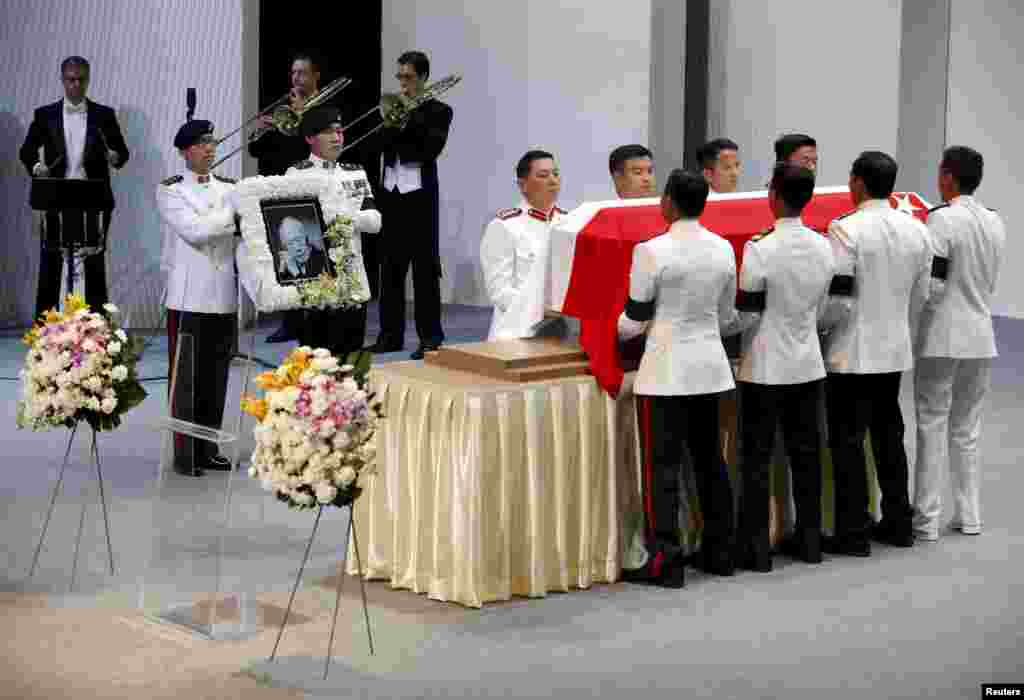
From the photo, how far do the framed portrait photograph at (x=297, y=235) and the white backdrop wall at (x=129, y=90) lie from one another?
4.16 metres

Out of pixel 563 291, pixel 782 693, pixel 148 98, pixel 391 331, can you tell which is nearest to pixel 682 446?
pixel 563 291

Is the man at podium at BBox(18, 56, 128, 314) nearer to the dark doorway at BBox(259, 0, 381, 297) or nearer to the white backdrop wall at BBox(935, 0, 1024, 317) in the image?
the dark doorway at BBox(259, 0, 381, 297)

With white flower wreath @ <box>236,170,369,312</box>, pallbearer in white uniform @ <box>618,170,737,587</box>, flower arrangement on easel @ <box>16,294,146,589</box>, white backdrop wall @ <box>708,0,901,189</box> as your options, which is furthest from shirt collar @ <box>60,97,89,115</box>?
pallbearer in white uniform @ <box>618,170,737,587</box>

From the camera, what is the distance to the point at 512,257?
22.7 feet

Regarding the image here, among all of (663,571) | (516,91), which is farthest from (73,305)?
(516,91)

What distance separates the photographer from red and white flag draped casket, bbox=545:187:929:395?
239 inches

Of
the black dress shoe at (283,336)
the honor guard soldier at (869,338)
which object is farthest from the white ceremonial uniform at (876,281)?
the black dress shoe at (283,336)

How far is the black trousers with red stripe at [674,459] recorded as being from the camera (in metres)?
5.98

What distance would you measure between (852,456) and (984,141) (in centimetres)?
711

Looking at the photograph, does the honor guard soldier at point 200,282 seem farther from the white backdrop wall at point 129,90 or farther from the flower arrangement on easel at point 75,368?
the white backdrop wall at point 129,90

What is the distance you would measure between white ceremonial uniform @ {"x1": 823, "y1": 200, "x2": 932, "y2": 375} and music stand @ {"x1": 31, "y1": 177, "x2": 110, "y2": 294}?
579 centimetres

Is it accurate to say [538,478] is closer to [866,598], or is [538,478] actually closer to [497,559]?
[497,559]

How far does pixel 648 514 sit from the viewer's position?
607cm

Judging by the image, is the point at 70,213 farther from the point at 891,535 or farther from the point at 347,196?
the point at 891,535
